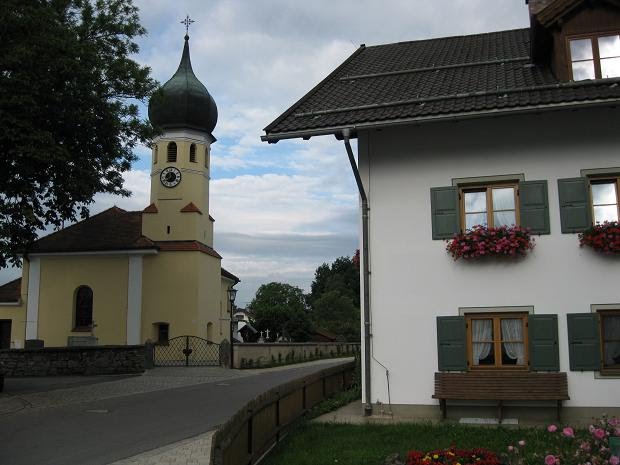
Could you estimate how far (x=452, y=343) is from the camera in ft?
39.8

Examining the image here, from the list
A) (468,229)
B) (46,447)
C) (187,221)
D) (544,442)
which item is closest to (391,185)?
(468,229)

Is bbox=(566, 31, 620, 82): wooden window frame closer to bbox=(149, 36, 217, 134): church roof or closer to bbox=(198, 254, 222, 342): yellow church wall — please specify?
bbox=(198, 254, 222, 342): yellow church wall

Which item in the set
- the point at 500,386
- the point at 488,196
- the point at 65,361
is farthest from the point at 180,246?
the point at 500,386

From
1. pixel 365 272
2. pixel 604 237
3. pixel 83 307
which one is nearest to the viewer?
pixel 604 237

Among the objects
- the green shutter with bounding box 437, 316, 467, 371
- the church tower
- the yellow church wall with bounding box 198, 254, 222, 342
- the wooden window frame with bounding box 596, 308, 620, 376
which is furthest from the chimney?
the church tower

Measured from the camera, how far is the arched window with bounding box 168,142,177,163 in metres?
38.1

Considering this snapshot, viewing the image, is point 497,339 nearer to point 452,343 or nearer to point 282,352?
point 452,343

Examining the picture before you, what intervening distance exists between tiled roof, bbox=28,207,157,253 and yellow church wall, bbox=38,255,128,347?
1.93 feet

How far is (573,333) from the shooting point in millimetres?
11656

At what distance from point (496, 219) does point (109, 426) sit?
27.1 ft

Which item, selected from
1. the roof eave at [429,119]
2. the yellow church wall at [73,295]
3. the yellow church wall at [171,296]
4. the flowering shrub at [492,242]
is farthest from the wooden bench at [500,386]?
the yellow church wall at [73,295]

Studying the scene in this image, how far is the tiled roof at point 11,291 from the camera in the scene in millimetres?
36312

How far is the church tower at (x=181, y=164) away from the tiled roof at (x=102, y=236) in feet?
3.74

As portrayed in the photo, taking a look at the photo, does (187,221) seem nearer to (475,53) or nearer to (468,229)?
(475,53)
